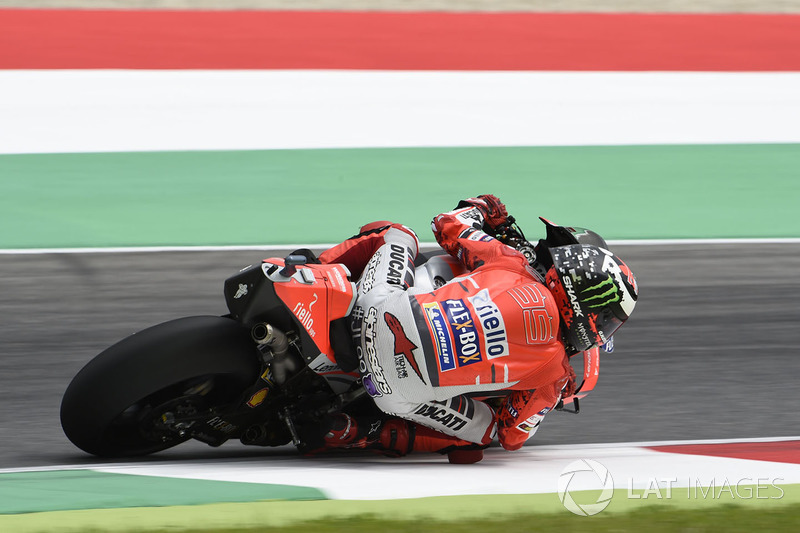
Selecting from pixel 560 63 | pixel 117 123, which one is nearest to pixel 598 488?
pixel 117 123

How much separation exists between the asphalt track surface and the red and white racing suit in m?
0.92

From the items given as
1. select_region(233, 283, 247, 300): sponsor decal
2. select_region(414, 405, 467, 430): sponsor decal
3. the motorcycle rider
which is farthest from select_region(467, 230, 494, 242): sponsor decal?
select_region(233, 283, 247, 300): sponsor decal

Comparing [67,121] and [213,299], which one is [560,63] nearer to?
[67,121]

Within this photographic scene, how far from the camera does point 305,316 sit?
4.27 meters

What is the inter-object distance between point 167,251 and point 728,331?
3.88 meters

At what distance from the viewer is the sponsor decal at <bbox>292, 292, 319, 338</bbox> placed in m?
4.27

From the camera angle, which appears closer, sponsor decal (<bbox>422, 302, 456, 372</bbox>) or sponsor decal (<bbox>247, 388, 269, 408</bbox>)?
sponsor decal (<bbox>422, 302, 456, 372</bbox>)

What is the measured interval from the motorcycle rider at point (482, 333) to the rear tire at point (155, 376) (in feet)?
1.70

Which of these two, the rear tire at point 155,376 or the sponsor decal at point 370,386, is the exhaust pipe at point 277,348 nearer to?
the rear tire at point 155,376

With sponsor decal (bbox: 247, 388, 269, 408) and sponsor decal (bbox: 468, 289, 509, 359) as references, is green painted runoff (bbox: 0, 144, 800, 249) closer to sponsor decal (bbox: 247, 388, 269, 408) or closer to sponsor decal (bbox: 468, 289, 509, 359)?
sponsor decal (bbox: 247, 388, 269, 408)

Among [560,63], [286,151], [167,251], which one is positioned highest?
[560,63]

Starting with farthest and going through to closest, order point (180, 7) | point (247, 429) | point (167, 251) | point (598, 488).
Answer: point (180, 7)
point (167, 251)
point (247, 429)
point (598, 488)

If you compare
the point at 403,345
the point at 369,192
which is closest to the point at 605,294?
the point at 403,345

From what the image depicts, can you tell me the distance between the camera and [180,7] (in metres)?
13.3
